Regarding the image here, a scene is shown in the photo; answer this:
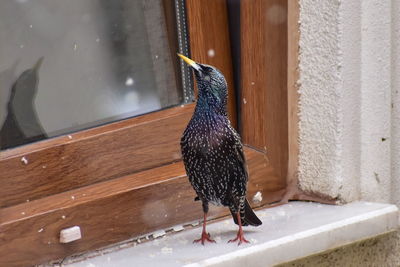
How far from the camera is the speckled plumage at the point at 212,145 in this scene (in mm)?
1549

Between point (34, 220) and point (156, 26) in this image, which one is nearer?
point (34, 220)

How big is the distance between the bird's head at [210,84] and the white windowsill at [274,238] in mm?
304

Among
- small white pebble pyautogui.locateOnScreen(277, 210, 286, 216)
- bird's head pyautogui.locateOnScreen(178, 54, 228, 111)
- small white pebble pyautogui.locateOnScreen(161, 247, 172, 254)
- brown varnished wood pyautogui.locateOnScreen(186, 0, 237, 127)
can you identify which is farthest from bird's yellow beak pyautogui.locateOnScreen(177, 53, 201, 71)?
small white pebble pyautogui.locateOnScreen(277, 210, 286, 216)

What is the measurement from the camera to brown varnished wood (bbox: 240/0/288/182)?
1.84 m

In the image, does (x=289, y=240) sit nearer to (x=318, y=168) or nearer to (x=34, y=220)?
(x=318, y=168)

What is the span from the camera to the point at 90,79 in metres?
1.77

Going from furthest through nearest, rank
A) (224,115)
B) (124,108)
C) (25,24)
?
(124,108), (25,24), (224,115)

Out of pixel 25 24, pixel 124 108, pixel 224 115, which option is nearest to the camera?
pixel 224 115

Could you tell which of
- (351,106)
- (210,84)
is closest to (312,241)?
(351,106)

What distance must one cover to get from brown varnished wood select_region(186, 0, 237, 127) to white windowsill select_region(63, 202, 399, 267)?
0.29 m

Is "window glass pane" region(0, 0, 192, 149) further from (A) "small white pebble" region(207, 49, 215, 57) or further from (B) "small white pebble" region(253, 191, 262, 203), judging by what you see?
(B) "small white pebble" region(253, 191, 262, 203)

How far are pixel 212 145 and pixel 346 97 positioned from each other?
0.43 m

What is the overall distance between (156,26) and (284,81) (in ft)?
1.09

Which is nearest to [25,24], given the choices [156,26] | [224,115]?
[156,26]
